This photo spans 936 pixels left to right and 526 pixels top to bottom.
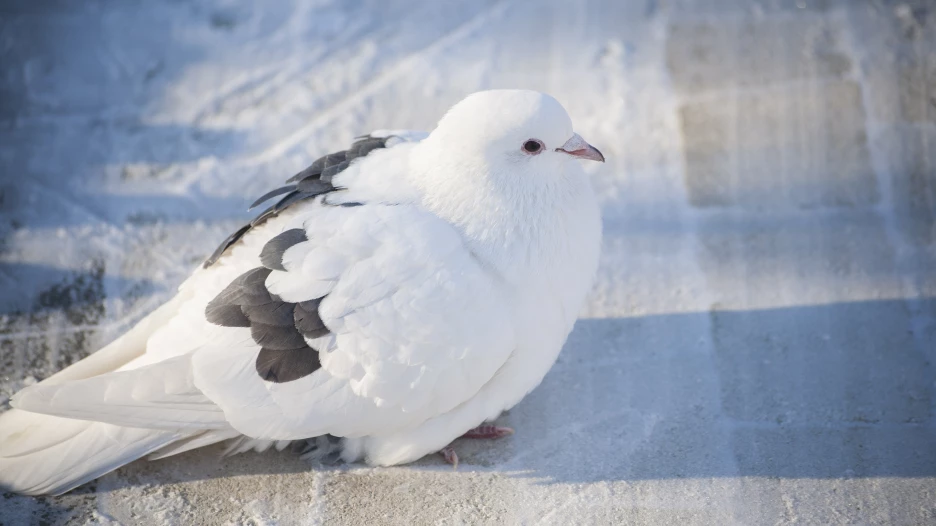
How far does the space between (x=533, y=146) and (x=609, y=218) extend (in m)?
1.26

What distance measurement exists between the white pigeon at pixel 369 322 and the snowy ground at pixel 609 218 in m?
0.29

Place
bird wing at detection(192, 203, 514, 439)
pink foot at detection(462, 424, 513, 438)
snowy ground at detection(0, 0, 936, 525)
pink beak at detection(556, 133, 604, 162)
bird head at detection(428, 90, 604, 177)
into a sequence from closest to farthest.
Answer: bird wing at detection(192, 203, 514, 439) < bird head at detection(428, 90, 604, 177) < pink beak at detection(556, 133, 604, 162) < snowy ground at detection(0, 0, 936, 525) < pink foot at detection(462, 424, 513, 438)

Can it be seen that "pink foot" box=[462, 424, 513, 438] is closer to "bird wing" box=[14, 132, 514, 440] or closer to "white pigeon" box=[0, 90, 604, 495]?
"white pigeon" box=[0, 90, 604, 495]

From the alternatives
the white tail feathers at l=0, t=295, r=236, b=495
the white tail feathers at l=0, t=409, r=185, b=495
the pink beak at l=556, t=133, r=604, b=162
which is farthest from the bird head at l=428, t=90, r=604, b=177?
the white tail feathers at l=0, t=409, r=185, b=495

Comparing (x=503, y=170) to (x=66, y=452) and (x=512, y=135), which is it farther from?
(x=66, y=452)

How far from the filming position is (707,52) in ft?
15.4

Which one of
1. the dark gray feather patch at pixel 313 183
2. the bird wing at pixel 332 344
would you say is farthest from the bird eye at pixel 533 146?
the dark gray feather patch at pixel 313 183

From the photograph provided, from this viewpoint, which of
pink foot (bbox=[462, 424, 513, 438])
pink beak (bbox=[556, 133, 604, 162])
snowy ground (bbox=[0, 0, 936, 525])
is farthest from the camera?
pink foot (bbox=[462, 424, 513, 438])

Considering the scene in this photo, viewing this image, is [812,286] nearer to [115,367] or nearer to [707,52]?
[707,52]

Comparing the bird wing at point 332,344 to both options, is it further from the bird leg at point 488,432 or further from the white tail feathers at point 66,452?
the bird leg at point 488,432

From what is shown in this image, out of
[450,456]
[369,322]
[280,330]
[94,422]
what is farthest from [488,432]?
[94,422]

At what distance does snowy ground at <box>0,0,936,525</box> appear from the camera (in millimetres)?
3193

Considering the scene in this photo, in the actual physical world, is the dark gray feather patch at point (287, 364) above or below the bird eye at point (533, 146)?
below

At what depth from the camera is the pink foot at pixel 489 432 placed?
11.1 feet
